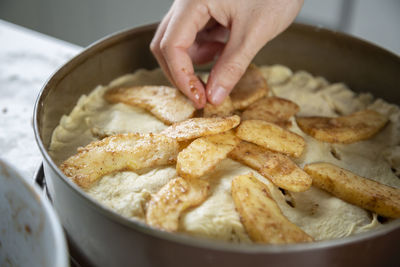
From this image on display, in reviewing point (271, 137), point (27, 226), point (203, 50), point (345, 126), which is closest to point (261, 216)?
point (271, 137)

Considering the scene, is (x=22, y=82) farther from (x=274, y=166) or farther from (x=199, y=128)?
(x=274, y=166)

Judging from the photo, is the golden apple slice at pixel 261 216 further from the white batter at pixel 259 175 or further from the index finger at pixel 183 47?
the index finger at pixel 183 47

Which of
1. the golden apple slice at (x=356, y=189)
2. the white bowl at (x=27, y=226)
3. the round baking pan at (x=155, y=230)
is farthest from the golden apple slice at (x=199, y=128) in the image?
the white bowl at (x=27, y=226)

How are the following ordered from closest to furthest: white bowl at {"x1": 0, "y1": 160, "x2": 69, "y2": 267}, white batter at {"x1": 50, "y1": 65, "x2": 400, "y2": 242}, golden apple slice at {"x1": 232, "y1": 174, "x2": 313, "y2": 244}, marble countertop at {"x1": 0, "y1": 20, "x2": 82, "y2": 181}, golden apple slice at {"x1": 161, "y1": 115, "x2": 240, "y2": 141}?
white bowl at {"x1": 0, "y1": 160, "x2": 69, "y2": 267}
golden apple slice at {"x1": 232, "y1": 174, "x2": 313, "y2": 244}
white batter at {"x1": 50, "y1": 65, "x2": 400, "y2": 242}
golden apple slice at {"x1": 161, "y1": 115, "x2": 240, "y2": 141}
marble countertop at {"x1": 0, "y1": 20, "x2": 82, "y2": 181}

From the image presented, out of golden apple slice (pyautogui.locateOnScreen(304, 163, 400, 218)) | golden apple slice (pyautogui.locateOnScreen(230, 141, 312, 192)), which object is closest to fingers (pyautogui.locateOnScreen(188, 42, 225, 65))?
golden apple slice (pyautogui.locateOnScreen(230, 141, 312, 192))

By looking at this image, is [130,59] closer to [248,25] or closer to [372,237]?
[248,25]

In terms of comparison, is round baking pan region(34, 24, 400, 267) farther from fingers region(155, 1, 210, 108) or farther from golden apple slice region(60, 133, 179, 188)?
fingers region(155, 1, 210, 108)
